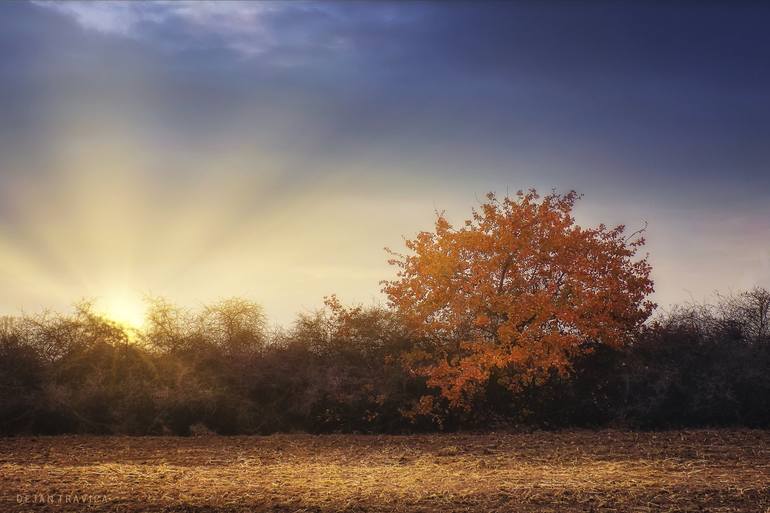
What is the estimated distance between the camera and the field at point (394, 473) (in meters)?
12.2

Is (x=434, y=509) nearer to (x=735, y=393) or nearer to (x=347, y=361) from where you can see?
(x=347, y=361)

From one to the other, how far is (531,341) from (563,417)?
8.37ft

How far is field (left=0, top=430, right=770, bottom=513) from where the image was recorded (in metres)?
12.2

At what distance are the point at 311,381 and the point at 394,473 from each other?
28.3 feet

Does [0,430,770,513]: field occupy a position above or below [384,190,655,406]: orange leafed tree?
below

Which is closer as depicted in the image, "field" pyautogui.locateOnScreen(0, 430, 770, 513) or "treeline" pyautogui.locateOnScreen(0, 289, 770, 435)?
"field" pyautogui.locateOnScreen(0, 430, 770, 513)

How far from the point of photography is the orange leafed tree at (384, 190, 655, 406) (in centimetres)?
2366

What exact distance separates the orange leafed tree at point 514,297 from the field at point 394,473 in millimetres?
2571

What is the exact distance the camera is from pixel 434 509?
11789mm

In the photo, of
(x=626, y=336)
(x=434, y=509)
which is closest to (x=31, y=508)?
(x=434, y=509)

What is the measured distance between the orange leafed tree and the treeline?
58cm

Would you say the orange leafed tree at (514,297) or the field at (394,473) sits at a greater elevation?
the orange leafed tree at (514,297)

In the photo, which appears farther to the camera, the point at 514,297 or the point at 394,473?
the point at 514,297

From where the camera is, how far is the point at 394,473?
50.2 ft
